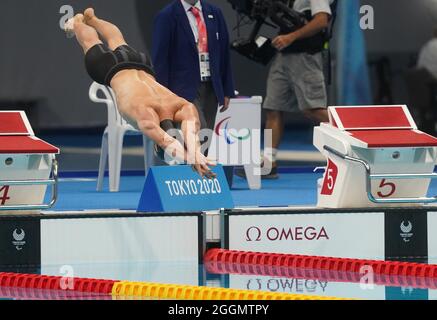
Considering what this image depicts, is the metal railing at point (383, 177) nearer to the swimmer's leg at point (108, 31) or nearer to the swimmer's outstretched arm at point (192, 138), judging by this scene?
the swimmer's outstretched arm at point (192, 138)

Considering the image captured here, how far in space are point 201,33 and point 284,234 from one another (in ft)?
7.49

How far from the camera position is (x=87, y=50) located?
873cm

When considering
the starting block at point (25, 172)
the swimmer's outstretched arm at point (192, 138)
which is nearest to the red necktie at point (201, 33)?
the swimmer's outstretched arm at point (192, 138)

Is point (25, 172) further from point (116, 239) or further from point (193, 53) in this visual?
point (193, 53)

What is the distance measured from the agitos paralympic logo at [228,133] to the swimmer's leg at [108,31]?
2386mm

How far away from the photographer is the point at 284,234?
802 cm

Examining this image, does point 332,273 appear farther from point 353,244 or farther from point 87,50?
point 87,50

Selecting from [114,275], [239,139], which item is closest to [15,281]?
[114,275]

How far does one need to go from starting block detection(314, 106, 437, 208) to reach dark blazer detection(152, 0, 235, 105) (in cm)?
143

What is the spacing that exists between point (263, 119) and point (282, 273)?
5920mm

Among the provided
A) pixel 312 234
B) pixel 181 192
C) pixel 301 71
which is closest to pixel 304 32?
pixel 301 71

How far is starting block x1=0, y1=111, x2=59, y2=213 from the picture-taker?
791 cm

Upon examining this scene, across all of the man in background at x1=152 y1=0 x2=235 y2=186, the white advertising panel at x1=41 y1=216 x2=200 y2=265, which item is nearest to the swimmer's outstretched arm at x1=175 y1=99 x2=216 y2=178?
the white advertising panel at x1=41 y1=216 x2=200 y2=265

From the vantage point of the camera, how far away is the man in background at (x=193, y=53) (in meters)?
9.60
